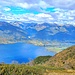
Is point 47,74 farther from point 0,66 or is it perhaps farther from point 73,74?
point 0,66

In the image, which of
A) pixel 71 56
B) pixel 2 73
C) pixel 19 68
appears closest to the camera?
pixel 2 73

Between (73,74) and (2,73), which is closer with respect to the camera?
(2,73)

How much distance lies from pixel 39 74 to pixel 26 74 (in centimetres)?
351

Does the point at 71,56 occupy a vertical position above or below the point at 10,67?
above

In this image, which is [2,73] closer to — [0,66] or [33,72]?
[0,66]

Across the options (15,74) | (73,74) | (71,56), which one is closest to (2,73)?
(15,74)

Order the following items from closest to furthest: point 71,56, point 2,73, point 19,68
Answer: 1. point 2,73
2. point 19,68
3. point 71,56

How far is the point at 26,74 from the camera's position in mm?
61281

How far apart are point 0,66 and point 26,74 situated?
746cm

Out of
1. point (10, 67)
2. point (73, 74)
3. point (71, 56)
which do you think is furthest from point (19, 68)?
point (71, 56)

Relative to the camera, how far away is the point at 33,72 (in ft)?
204

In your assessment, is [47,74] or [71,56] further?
[71,56]

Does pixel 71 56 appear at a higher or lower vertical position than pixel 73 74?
higher

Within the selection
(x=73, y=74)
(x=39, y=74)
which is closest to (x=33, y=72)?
(x=39, y=74)
